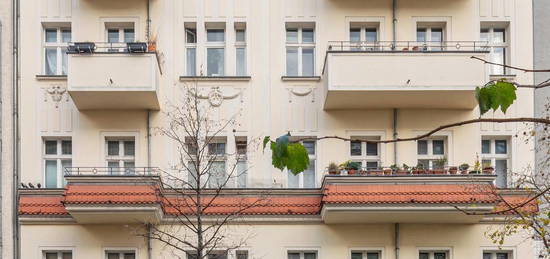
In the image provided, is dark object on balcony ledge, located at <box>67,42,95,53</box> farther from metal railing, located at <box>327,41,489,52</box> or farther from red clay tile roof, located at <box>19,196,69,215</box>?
metal railing, located at <box>327,41,489,52</box>

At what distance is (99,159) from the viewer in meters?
22.1

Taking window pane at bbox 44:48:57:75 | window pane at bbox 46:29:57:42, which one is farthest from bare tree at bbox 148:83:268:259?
window pane at bbox 46:29:57:42

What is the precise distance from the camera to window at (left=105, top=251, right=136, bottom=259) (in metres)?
21.8

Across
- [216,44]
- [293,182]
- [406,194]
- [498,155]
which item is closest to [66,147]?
[216,44]

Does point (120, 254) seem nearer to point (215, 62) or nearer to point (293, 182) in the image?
point (293, 182)

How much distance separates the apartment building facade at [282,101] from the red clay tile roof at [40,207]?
0.03m

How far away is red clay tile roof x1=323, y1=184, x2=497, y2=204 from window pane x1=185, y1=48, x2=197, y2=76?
15.4ft

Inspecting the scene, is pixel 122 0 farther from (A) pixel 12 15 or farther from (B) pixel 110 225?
(B) pixel 110 225

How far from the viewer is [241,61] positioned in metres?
22.8

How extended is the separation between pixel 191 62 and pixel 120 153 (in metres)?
2.87

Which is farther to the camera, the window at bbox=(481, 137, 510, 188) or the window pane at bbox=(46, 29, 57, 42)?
the window pane at bbox=(46, 29, 57, 42)

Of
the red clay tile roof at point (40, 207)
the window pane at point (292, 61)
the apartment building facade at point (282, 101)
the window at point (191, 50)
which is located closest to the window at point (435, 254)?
the apartment building facade at point (282, 101)

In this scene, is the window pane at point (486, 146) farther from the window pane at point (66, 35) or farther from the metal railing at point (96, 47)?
the window pane at point (66, 35)

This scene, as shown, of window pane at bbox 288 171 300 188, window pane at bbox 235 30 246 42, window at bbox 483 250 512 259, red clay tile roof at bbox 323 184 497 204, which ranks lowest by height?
window at bbox 483 250 512 259
